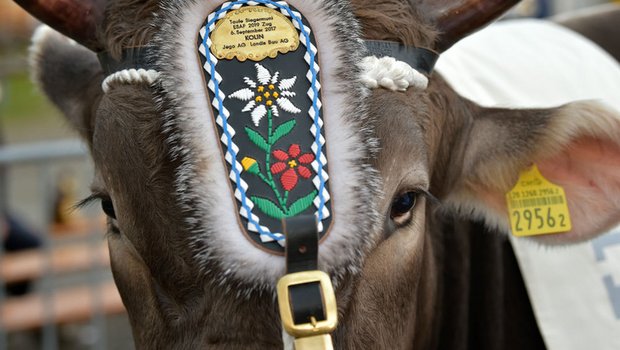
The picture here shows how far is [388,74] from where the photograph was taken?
251 cm

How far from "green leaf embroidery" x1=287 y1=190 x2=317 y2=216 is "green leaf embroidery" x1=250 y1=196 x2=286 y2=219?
0.08 ft

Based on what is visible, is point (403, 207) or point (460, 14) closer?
point (403, 207)

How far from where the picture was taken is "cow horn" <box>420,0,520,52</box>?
269cm

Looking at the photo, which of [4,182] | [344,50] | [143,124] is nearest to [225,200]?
[143,124]

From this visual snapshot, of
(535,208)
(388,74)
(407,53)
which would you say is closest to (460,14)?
(407,53)

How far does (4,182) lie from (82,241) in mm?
1419

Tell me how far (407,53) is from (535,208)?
77cm

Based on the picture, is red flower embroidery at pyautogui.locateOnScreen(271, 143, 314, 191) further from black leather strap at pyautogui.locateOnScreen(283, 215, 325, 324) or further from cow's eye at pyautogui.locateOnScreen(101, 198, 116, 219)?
cow's eye at pyautogui.locateOnScreen(101, 198, 116, 219)

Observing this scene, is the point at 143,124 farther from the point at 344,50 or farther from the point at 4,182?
the point at 4,182

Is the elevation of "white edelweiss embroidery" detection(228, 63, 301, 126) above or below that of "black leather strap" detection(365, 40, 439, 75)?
below

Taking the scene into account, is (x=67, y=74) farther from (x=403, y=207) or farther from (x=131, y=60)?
(x=403, y=207)

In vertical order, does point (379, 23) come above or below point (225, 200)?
above

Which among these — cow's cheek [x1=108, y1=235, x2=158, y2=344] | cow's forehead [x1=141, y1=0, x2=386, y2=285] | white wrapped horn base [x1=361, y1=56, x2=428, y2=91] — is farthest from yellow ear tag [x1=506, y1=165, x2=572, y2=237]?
cow's cheek [x1=108, y1=235, x2=158, y2=344]

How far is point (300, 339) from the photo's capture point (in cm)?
213
